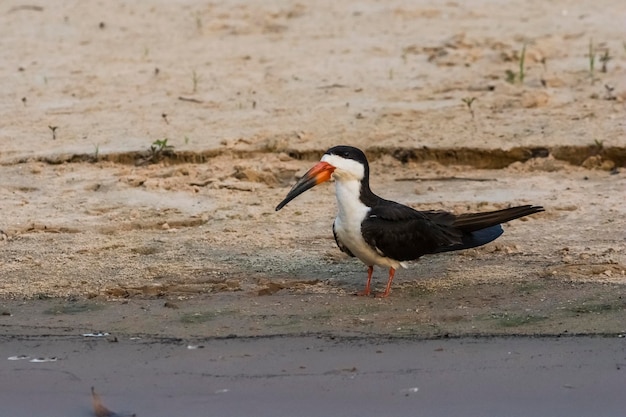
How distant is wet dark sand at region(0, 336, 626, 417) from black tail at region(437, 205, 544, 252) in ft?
3.09

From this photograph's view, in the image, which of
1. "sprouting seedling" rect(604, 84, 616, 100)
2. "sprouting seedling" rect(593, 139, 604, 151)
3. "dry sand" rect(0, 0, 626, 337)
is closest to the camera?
"dry sand" rect(0, 0, 626, 337)

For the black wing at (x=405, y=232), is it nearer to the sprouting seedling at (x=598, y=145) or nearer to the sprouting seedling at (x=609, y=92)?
the sprouting seedling at (x=598, y=145)

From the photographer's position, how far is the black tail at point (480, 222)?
6.58 metres

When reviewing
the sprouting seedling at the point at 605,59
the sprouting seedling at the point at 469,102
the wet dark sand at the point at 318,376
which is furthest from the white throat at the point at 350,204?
the sprouting seedling at the point at 605,59

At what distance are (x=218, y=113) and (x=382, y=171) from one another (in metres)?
A: 1.54

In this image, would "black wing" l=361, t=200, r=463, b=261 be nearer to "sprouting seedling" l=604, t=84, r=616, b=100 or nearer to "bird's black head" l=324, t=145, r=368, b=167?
"bird's black head" l=324, t=145, r=368, b=167

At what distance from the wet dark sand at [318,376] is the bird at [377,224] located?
0.72m

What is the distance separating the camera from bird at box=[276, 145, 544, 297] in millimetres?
6352

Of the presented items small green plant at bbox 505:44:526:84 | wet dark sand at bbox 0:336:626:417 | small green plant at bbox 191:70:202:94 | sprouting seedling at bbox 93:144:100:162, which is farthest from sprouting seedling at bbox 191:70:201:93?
wet dark sand at bbox 0:336:626:417

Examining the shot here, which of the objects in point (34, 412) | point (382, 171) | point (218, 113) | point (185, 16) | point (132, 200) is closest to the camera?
point (34, 412)

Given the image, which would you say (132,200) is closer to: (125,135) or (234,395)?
(125,135)

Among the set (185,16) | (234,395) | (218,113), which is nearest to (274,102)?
(218,113)

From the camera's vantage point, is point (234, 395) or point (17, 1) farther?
point (17, 1)

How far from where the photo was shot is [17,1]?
12.3 m
